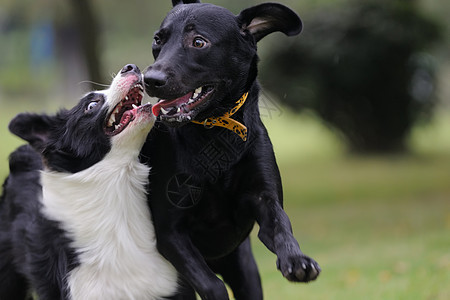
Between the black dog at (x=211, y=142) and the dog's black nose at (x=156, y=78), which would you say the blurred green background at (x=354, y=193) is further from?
the dog's black nose at (x=156, y=78)

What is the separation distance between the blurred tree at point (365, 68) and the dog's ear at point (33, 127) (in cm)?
914

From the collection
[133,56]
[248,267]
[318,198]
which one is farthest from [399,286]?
[133,56]

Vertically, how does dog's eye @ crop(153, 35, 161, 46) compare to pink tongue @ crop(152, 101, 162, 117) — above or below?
above

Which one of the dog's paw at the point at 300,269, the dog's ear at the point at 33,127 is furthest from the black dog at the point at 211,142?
the dog's ear at the point at 33,127

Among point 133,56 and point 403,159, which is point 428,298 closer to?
point 403,159

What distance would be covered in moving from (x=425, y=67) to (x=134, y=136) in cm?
1157

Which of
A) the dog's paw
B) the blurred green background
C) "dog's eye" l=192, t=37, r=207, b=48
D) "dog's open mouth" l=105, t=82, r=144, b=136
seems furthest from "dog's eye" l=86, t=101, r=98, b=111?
the dog's paw

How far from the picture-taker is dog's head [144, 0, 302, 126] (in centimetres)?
337

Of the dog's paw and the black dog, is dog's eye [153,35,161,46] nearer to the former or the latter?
the black dog

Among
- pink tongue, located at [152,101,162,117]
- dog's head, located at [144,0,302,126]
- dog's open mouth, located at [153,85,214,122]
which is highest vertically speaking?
dog's head, located at [144,0,302,126]

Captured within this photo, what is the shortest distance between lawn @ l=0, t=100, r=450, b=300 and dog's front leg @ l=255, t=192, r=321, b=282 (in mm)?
1215

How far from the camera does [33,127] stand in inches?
165

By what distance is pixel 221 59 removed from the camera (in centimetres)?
349

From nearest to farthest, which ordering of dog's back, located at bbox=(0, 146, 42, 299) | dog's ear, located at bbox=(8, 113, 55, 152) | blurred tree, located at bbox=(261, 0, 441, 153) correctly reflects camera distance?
dog's ear, located at bbox=(8, 113, 55, 152), dog's back, located at bbox=(0, 146, 42, 299), blurred tree, located at bbox=(261, 0, 441, 153)
